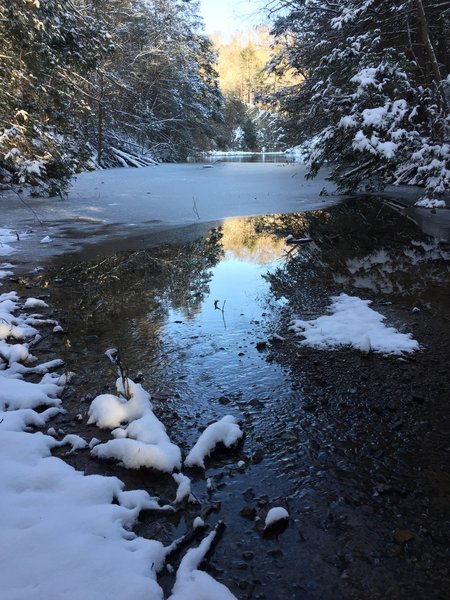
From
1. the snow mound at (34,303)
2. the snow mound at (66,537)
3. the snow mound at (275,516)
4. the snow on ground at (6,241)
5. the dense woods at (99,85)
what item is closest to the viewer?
the snow mound at (66,537)

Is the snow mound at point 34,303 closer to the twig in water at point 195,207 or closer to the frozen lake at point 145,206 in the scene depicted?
the frozen lake at point 145,206

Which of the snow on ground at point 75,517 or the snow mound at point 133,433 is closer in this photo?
the snow on ground at point 75,517

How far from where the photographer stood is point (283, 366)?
3234 millimetres

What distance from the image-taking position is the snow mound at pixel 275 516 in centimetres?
182

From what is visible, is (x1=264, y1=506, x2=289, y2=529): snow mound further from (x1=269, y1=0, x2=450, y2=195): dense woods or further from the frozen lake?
(x1=269, y1=0, x2=450, y2=195): dense woods

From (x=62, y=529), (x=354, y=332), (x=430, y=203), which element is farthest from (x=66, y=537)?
(x=430, y=203)

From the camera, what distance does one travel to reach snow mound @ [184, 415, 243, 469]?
7.26 feet

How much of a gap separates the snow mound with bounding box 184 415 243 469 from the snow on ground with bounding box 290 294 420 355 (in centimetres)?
139

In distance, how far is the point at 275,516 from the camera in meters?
1.84

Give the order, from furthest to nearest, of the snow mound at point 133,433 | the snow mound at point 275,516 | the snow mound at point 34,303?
the snow mound at point 34,303 → the snow mound at point 133,433 → the snow mound at point 275,516

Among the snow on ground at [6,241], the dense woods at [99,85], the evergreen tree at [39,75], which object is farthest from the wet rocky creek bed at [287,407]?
the dense woods at [99,85]

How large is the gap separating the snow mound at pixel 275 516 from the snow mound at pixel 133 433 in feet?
1.84

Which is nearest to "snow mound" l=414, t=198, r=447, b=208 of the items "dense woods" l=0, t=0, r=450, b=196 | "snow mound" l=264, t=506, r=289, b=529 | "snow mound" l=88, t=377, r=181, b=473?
"dense woods" l=0, t=0, r=450, b=196

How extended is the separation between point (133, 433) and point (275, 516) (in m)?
0.95
